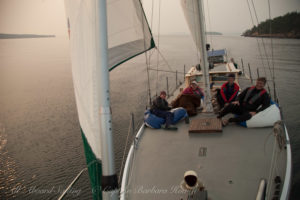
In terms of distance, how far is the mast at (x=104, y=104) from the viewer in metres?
2.71

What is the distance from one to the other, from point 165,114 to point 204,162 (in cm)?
256

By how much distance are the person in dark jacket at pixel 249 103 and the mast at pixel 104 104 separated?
5476 mm

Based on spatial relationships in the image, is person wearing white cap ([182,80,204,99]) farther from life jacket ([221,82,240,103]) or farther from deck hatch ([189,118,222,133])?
deck hatch ([189,118,222,133])

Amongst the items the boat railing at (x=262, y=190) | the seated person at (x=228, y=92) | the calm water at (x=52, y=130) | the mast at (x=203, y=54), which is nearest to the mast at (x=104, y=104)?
the boat railing at (x=262, y=190)

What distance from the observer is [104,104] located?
8.91 feet

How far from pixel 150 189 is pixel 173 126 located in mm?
2970

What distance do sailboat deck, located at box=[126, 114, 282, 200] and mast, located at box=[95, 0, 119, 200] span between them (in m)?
2.40

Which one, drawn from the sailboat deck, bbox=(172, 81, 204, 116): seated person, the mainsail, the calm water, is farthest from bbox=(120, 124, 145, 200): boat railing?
the calm water

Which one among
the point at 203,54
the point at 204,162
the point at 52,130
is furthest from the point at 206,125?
the point at 52,130

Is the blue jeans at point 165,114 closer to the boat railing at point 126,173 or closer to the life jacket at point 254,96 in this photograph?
the boat railing at point 126,173

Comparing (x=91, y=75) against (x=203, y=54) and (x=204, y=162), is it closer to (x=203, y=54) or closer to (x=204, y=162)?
(x=204, y=162)

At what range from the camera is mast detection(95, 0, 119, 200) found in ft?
8.88

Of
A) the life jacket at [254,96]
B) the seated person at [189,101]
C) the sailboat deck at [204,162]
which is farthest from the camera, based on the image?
the seated person at [189,101]

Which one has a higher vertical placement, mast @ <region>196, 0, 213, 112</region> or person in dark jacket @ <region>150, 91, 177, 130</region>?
mast @ <region>196, 0, 213, 112</region>
